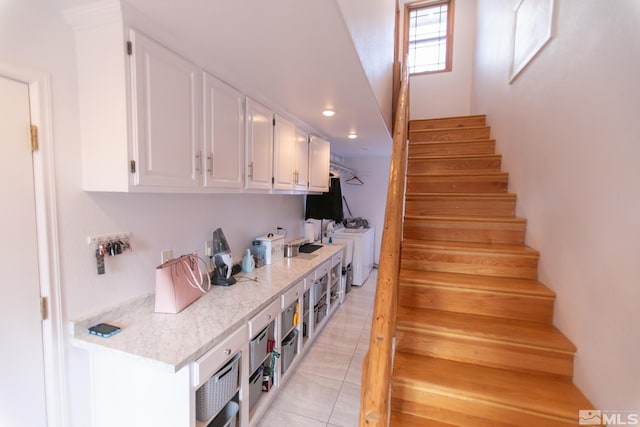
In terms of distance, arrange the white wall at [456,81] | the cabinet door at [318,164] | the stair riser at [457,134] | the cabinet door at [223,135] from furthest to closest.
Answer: the white wall at [456,81] → the cabinet door at [318,164] → the stair riser at [457,134] → the cabinet door at [223,135]

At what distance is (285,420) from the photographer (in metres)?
2.01

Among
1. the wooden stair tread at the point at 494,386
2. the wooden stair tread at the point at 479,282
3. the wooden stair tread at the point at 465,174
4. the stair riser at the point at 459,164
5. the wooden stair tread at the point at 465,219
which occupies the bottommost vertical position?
the wooden stair tread at the point at 494,386

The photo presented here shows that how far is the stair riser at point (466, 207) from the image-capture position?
2.24m

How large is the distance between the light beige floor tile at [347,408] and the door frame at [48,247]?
5.15 feet

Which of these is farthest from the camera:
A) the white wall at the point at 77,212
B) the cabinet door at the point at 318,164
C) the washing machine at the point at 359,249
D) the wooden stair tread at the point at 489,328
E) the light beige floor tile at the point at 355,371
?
the washing machine at the point at 359,249

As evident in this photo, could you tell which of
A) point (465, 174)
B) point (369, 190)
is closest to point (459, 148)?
point (465, 174)

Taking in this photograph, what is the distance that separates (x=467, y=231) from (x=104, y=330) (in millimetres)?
2289

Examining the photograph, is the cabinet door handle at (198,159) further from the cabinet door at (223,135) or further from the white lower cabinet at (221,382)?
the white lower cabinet at (221,382)

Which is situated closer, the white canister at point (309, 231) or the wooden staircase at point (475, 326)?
the wooden staircase at point (475, 326)

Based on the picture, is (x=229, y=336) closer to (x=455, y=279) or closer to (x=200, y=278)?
(x=200, y=278)

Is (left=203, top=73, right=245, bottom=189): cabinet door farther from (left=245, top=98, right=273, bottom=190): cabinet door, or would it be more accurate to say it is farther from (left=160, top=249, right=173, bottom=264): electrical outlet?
(left=160, top=249, right=173, bottom=264): electrical outlet

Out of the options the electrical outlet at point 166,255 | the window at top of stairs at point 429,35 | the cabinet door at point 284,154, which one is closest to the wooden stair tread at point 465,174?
the cabinet door at point 284,154

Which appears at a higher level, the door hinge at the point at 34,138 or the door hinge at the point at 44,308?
the door hinge at the point at 34,138

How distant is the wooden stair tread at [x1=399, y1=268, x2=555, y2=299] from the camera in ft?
5.32
